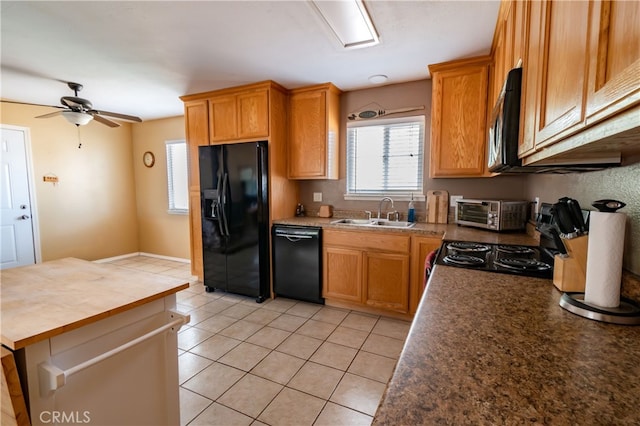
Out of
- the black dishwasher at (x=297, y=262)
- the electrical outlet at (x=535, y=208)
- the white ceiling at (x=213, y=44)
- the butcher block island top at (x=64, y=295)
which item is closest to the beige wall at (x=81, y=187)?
the white ceiling at (x=213, y=44)

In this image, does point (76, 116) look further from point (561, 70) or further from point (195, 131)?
point (561, 70)

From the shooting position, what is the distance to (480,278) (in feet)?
4.13

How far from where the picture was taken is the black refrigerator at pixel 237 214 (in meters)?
3.16

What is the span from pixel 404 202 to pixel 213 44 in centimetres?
238

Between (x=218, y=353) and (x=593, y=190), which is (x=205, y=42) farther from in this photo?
(x=593, y=190)

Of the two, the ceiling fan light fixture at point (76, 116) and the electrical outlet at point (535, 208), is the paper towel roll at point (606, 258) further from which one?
the ceiling fan light fixture at point (76, 116)

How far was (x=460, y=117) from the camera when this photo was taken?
2656 mm

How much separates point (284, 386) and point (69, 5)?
2777 millimetres

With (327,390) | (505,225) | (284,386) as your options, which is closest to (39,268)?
(284,386)

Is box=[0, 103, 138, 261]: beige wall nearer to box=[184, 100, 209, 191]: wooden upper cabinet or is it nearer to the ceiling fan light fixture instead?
the ceiling fan light fixture

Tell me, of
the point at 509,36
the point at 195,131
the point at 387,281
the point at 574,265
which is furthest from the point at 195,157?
the point at 574,265

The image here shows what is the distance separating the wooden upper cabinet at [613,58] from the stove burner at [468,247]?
1323 millimetres

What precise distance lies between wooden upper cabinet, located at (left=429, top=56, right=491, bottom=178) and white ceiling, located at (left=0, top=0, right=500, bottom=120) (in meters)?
0.14
